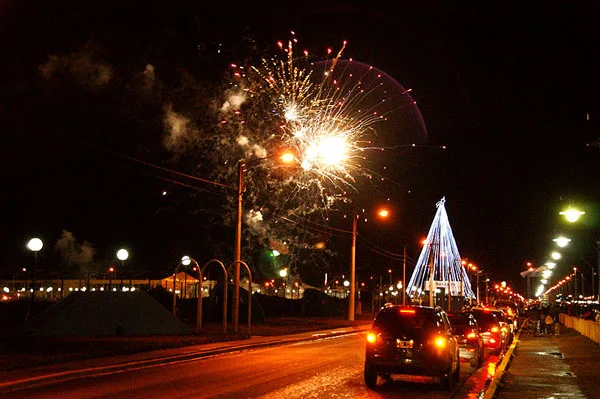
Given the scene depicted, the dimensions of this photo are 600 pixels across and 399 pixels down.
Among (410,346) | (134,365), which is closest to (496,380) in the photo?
(410,346)

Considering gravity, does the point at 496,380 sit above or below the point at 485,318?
below

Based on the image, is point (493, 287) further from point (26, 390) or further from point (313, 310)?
point (26, 390)

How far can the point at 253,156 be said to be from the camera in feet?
146

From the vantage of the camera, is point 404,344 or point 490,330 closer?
point 404,344

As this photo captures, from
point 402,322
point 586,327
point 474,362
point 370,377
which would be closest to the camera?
point 370,377

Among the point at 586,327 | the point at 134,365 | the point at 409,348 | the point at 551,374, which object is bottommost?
the point at 551,374

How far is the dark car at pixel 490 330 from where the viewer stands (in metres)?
26.4

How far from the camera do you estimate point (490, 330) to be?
26.6 metres

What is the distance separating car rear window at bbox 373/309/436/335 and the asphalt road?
1250mm

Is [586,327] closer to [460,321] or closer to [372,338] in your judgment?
[460,321]

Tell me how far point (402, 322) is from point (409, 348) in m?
0.62

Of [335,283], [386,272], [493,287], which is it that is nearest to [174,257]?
[335,283]

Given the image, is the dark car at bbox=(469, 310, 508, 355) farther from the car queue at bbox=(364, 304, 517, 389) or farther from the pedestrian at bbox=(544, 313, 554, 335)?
the pedestrian at bbox=(544, 313, 554, 335)

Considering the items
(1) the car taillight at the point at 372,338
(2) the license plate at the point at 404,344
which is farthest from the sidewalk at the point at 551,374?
(1) the car taillight at the point at 372,338
